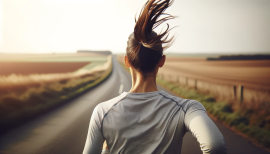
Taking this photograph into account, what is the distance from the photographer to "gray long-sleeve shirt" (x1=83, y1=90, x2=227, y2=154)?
1.13m

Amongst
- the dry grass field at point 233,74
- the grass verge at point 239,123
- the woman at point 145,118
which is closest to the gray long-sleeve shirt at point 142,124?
the woman at point 145,118

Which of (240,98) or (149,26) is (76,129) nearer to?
(149,26)

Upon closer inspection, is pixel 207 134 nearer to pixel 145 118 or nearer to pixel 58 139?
pixel 145 118

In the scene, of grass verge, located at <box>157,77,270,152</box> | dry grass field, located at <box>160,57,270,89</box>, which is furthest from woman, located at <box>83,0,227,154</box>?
dry grass field, located at <box>160,57,270,89</box>

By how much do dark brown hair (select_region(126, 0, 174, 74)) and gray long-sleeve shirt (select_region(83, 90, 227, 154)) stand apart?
0.22 m

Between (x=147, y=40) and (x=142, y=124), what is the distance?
512mm

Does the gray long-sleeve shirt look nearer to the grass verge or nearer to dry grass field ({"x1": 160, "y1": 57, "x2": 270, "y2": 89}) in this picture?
the grass verge

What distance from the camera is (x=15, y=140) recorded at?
4754 millimetres

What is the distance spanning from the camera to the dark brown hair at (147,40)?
120 cm

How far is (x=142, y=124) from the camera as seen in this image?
1152mm

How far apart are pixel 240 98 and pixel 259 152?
3.96 meters

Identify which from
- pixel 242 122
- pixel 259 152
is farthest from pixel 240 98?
pixel 259 152

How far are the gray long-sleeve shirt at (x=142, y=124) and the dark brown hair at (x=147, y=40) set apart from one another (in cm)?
22

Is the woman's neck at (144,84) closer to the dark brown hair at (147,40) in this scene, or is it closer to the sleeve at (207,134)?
the dark brown hair at (147,40)
